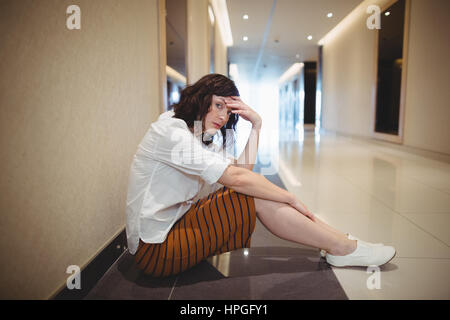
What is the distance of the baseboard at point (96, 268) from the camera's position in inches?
45.9

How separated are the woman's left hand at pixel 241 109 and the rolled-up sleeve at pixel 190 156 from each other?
0.33 m

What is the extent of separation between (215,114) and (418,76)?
5.37m

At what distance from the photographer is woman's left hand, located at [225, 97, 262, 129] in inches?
59.2

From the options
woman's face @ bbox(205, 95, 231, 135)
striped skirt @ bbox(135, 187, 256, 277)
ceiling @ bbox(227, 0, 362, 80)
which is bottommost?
striped skirt @ bbox(135, 187, 256, 277)

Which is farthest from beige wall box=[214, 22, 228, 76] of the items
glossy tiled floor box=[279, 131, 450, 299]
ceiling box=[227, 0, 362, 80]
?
glossy tiled floor box=[279, 131, 450, 299]

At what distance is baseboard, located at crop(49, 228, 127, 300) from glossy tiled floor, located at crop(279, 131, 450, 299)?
106cm

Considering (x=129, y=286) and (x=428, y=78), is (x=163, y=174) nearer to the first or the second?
(x=129, y=286)

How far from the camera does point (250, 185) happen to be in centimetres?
131

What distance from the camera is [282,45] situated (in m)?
11.8

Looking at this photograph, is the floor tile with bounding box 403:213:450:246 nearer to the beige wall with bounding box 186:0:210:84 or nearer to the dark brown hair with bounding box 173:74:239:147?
the dark brown hair with bounding box 173:74:239:147

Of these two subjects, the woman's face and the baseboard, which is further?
the woman's face

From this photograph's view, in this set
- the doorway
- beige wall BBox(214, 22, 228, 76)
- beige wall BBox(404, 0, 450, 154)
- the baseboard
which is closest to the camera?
the baseboard

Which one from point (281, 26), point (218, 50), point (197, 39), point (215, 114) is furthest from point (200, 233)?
point (281, 26)
